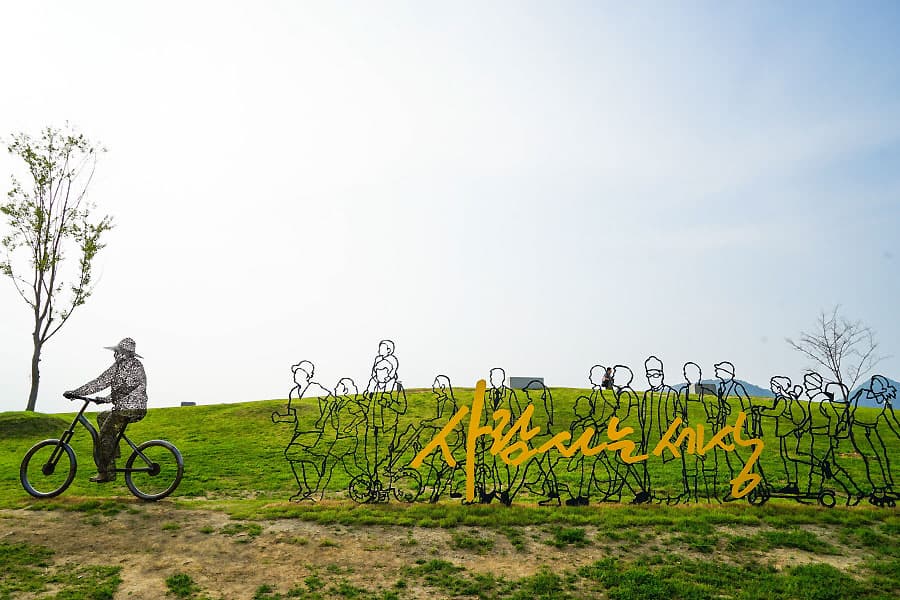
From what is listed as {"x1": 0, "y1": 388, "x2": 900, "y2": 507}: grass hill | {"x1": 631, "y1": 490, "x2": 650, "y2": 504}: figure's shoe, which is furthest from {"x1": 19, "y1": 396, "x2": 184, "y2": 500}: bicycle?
{"x1": 631, "y1": 490, "x2": 650, "y2": 504}: figure's shoe

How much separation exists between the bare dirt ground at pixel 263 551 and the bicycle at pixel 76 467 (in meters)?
0.80

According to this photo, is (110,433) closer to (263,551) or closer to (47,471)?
(47,471)

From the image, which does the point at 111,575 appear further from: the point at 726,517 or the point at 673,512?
the point at 726,517

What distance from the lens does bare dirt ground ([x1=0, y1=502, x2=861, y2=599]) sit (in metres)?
7.39

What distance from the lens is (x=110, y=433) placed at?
10430 millimetres

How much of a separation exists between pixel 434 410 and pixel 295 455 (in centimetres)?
704

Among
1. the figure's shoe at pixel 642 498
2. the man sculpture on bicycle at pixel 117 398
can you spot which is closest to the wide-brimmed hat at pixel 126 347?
the man sculpture on bicycle at pixel 117 398

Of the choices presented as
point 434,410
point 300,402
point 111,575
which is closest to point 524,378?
point 434,410

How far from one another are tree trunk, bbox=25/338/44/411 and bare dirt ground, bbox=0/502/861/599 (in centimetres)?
2037

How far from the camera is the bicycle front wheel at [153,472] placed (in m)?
10.3

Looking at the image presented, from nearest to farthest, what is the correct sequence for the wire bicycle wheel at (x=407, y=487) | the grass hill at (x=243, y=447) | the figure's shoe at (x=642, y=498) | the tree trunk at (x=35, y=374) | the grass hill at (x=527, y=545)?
the grass hill at (x=527, y=545) < the figure's shoe at (x=642, y=498) < the wire bicycle wheel at (x=407, y=487) < the grass hill at (x=243, y=447) < the tree trunk at (x=35, y=374)

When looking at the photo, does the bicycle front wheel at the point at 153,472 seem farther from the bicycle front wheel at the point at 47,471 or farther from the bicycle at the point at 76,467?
the bicycle front wheel at the point at 47,471

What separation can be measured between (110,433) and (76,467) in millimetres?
1699

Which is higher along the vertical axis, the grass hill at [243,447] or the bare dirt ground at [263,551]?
the grass hill at [243,447]
